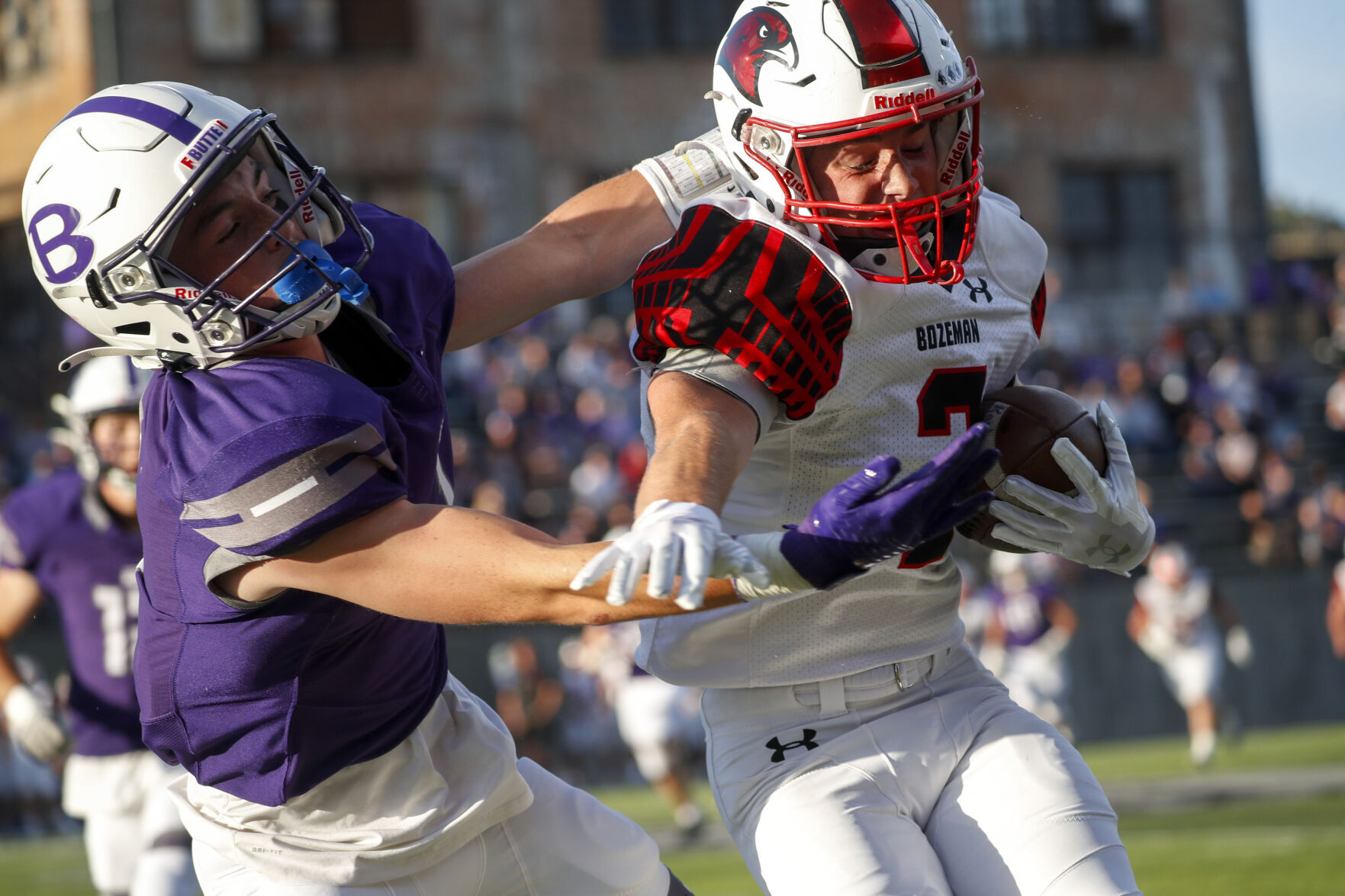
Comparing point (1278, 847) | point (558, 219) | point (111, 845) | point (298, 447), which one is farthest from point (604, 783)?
point (298, 447)

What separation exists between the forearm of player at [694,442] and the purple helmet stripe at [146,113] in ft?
2.83

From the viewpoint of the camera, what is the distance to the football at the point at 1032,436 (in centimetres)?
279

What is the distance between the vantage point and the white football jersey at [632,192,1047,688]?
8.30ft

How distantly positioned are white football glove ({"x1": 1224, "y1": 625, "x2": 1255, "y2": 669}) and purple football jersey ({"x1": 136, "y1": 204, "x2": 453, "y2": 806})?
11.8 m

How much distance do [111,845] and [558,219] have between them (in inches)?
120

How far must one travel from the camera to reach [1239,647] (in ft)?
44.3

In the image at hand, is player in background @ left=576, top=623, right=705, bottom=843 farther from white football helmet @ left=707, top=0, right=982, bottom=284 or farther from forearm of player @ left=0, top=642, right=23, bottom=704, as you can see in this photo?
white football helmet @ left=707, top=0, right=982, bottom=284

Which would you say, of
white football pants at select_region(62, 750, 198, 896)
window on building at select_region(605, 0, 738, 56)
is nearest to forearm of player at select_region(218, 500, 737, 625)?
white football pants at select_region(62, 750, 198, 896)

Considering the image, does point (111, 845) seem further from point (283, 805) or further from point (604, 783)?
point (604, 783)

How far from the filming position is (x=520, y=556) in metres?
2.17

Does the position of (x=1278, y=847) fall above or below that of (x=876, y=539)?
below

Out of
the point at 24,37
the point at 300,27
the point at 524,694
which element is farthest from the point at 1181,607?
the point at 24,37

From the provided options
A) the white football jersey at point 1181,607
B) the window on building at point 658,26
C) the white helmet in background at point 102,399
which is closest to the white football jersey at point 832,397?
the white helmet in background at point 102,399

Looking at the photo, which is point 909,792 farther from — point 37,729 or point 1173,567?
point 1173,567
